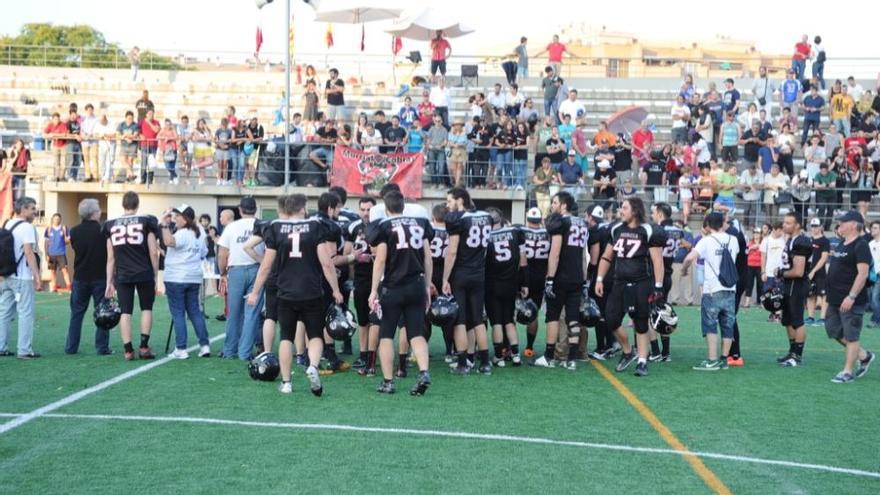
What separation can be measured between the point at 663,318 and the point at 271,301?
4131mm

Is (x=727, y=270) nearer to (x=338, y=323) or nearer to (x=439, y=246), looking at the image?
(x=439, y=246)

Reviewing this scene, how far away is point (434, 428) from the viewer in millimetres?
8477

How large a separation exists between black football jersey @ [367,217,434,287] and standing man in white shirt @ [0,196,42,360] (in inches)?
172

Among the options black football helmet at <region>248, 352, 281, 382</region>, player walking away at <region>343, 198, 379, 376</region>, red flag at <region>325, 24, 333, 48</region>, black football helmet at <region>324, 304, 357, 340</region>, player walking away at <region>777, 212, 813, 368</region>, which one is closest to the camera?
black football helmet at <region>248, 352, 281, 382</region>

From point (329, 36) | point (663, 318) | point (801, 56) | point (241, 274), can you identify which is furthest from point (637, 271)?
point (329, 36)

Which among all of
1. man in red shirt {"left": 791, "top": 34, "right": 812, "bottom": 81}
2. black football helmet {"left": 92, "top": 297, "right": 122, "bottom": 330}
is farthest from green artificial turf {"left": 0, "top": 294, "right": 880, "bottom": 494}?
man in red shirt {"left": 791, "top": 34, "right": 812, "bottom": 81}

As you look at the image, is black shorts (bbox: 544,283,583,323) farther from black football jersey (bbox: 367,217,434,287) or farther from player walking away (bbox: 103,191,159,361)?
player walking away (bbox: 103,191,159,361)

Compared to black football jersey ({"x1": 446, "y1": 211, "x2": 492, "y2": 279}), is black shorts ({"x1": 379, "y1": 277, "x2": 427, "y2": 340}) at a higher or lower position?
lower

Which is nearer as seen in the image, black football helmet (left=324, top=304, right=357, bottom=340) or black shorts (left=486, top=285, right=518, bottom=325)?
black football helmet (left=324, top=304, right=357, bottom=340)

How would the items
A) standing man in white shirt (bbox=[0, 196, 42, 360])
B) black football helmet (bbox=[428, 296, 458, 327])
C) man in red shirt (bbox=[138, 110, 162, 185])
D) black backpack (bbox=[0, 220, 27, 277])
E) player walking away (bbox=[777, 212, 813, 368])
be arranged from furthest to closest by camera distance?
1. man in red shirt (bbox=[138, 110, 162, 185])
2. player walking away (bbox=[777, 212, 813, 368])
3. standing man in white shirt (bbox=[0, 196, 42, 360])
4. black backpack (bbox=[0, 220, 27, 277])
5. black football helmet (bbox=[428, 296, 458, 327])

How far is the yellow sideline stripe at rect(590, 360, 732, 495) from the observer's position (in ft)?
22.9

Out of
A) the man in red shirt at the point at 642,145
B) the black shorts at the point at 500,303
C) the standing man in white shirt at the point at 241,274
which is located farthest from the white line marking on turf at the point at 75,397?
the man in red shirt at the point at 642,145

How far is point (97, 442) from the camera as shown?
25.4 feet

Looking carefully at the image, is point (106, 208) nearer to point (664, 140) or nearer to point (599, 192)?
point (599, 192)
